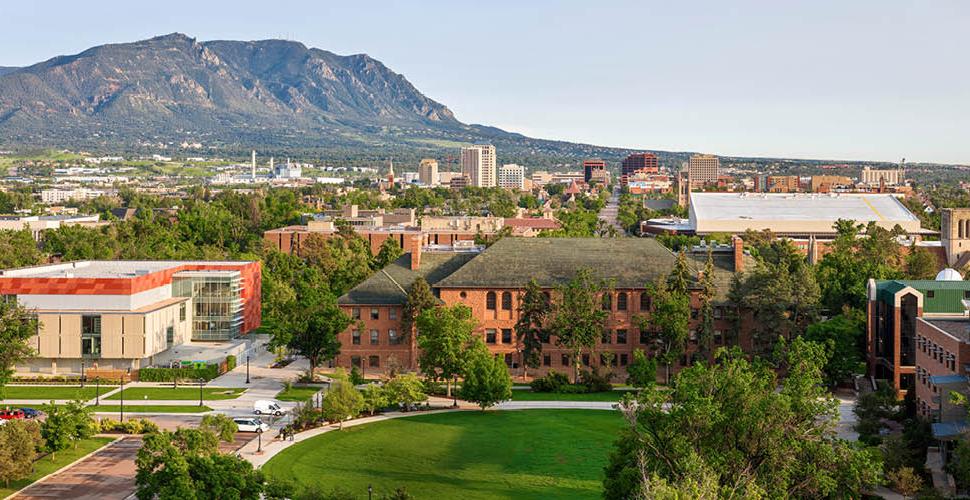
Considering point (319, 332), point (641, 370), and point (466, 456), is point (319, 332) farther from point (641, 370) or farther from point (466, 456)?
point (466, 456)

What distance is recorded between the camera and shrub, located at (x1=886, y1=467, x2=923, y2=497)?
4578 cm

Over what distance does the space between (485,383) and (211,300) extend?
32.1m

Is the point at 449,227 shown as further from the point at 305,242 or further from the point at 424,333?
the point at 424,333

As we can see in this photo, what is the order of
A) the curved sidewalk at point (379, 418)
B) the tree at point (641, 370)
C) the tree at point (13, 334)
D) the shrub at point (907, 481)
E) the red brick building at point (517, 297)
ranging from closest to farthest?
the shrub at point (907, 481) < the curved sidewalk at point (379, 418) < the tree at point (13, 334) < the tree at point (641, 370) < the red brick building at point (517, 297)

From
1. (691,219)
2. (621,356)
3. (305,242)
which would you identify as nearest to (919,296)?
(621,356)

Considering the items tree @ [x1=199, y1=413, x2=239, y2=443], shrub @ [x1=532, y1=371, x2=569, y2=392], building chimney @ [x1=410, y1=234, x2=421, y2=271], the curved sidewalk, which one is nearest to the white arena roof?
building chimney @ [x1=410, y1=234, x2=421, y2=271]

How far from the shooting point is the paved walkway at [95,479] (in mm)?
47750

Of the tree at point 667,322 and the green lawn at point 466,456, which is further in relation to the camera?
the tree at point 667,322

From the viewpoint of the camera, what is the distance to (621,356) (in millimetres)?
77250

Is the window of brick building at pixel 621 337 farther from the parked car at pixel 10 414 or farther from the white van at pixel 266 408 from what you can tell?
the parked car at pixel 10 414

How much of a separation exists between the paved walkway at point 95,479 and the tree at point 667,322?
105 ft

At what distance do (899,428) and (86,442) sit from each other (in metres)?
37.9

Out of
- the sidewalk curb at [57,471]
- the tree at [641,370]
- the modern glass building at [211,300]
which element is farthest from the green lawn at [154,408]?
the tree at [641,370]

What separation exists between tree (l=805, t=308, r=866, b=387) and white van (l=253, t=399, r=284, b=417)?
98.5 ft
